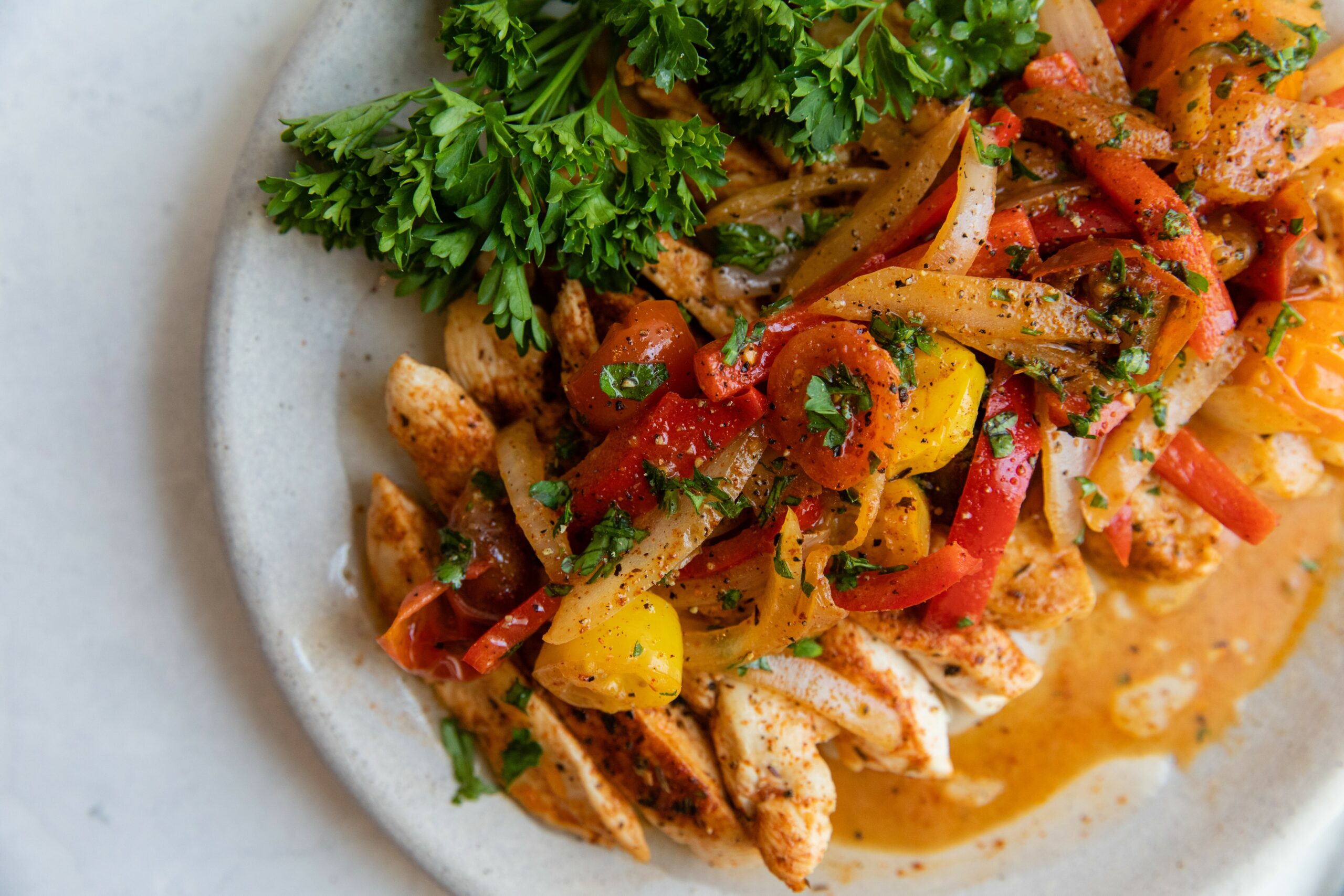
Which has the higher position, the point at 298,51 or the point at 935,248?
the point at 935,248

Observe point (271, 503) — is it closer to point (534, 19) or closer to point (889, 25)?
point (534, 19)

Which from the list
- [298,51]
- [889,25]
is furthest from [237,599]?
[889,25]

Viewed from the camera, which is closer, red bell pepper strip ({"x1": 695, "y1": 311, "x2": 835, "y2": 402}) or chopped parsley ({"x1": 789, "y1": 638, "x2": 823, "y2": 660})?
red bell pepper strip ({"x1": 695, "y1": 311, "x2": 835, "y2": 402})

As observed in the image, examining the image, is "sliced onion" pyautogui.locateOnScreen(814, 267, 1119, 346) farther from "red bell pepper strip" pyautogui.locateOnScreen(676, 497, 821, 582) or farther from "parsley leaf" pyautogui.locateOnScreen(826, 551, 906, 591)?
"parsley leaf" pyautogui.locateOnScreen(826, 551, 906, 591)

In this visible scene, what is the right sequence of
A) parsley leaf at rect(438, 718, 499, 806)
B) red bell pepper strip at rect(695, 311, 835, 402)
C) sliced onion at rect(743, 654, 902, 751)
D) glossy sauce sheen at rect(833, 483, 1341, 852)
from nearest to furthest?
red bell pepper strip at rect(695, 311, 835, 402) < sliced onion at rect(743, 654, 902, 751) < parsley leaf at rect(438, 718, 499, 806) < glossy sauce sheen at rect(833, 483, 1341, 852)

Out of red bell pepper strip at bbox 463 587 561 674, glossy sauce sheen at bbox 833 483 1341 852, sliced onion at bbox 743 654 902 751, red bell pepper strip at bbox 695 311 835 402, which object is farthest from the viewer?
glossy sauce sheen at bbox 833 483 1341 852

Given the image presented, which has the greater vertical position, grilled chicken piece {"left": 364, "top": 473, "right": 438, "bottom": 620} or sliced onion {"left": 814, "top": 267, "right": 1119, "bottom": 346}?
sliced onion {"left": 814, "top": 267, "right": 1119, "bottom": 346}

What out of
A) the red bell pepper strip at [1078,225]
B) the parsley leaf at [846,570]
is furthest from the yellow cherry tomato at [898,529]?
the red bell pepper strip at [1078,225]

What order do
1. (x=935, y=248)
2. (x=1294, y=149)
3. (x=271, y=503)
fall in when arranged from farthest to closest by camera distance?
(x=271, y=503)
(x=1294, y=149)
(x=935, y=248)

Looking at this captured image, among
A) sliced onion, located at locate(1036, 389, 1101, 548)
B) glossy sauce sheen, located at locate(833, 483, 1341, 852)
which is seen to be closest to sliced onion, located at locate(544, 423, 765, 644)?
sliced onion, located at locate(1036, 389, 1101, 548)
